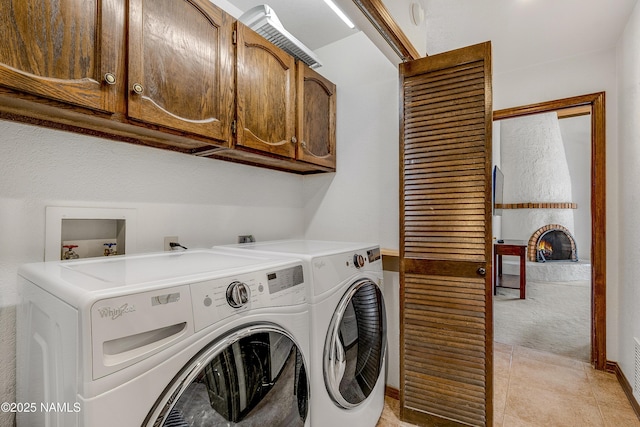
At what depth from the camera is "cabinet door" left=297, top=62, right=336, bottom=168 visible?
1.84 m

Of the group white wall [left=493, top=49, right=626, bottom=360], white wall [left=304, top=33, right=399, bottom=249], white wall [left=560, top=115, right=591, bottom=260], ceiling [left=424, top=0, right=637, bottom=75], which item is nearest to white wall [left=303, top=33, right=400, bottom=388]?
white wall [left=304, top=33, right=399, bottom=249]

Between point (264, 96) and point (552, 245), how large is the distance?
6.28 m

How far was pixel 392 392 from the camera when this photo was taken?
6.36 feet

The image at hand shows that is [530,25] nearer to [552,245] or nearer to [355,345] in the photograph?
[355,345]

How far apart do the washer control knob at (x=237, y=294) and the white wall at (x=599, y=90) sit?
273 centimetres

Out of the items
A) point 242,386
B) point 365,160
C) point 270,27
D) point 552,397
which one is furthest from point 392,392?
point 270,27

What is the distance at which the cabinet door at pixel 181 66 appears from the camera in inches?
43.1

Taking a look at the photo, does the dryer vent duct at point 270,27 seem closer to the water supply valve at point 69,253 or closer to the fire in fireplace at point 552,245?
the water supply valve at point 69,253

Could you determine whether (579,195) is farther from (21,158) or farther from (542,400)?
(21,158)

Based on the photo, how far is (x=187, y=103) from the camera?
126cm

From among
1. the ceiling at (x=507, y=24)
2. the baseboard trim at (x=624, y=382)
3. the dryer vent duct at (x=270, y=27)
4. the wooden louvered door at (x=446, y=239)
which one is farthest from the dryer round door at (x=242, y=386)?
the baseboard trim at (x=624, y=382)

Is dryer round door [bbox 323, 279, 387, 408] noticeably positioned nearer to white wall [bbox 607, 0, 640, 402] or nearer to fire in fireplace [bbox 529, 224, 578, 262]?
white wall [bbox 607, 0, 640, 402]

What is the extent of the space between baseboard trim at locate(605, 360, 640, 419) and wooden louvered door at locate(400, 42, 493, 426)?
1.04 m

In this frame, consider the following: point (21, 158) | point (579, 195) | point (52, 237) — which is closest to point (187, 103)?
point (21, 158)
